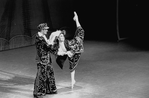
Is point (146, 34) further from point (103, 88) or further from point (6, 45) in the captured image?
point (103, 88)

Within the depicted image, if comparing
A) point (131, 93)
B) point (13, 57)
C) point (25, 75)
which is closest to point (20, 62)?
point (13, 57)

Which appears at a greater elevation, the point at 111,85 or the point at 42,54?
the point at 42,54

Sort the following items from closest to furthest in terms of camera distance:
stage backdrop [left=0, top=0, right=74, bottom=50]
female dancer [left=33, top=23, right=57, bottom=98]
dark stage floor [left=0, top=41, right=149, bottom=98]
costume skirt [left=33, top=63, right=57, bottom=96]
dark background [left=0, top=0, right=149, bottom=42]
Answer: female dancer [left=33, top=23, right=57, bottom=98] < costume skirt [left=33, top=63, right=57, bottom=96] < dark stage floor [left=0, top=41, right=149, bottom=98] < stage backdrop [left=0, top=0, right=74, bottom=50] < dark background [left=0, top=0, right=149, bottom=42]

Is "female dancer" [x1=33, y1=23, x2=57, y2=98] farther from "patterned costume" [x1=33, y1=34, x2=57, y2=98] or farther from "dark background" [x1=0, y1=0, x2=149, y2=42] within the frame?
"dark background" [x1=0, y1=0, x2=149, y2=42]

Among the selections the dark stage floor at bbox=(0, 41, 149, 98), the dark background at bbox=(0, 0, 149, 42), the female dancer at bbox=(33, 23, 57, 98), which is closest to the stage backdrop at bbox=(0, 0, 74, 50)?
the dark background at bbox=(0, 0, 149, 42)

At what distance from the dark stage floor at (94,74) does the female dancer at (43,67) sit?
0.17 meters

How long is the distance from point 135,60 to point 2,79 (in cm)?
363

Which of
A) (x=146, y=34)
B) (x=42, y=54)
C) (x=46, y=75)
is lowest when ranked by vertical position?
(x=46, y=75)

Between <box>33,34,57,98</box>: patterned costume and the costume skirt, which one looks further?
the costume skirt

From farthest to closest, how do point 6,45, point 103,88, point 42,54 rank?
point 6,45
point 103,88
point 42,54

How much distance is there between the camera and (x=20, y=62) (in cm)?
895

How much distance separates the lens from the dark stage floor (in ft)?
20.7

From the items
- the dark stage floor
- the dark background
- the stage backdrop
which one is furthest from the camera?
the dark background

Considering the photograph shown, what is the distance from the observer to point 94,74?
24.9 ft
